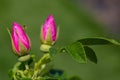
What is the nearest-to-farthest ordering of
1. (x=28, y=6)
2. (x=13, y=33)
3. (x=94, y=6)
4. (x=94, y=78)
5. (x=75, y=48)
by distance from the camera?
(x=75, y=48), (x=13, y=33), (x=94, y=78), (x=28, y=6), (x=94, y=6)

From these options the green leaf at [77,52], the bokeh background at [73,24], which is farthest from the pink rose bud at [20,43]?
the bokeh background at [73,24]

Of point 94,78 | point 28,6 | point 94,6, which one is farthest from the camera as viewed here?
point 94,6

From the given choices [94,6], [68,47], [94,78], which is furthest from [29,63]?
[94,6]

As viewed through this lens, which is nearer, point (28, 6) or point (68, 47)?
point (68, 47)

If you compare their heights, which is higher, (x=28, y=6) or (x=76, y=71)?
(x=28, y=6)

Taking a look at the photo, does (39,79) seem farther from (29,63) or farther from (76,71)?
(76,71)

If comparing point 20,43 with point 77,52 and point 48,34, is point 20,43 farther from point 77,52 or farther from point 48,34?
point 77,52

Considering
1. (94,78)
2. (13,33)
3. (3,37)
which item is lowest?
(94,78)
